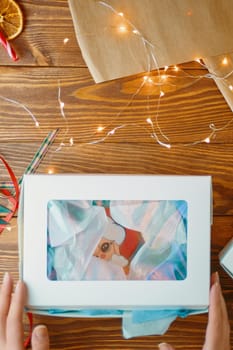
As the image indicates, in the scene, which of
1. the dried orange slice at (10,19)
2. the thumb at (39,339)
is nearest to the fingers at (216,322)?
the thumb at (39,339)

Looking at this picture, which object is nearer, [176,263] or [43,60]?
[176,263]

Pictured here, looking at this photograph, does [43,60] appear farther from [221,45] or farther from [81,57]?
[221,45]

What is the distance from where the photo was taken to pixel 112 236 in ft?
2.72

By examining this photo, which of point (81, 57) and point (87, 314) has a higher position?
point (81, 57)

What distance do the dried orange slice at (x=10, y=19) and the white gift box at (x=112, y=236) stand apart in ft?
1.14

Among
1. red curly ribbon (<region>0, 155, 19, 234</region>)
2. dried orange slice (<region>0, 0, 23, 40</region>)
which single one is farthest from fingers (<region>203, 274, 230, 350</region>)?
dried orange slice (<region>0, 0, 23, 40</region>)

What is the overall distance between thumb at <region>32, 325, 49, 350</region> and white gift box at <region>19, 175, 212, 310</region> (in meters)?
0.10

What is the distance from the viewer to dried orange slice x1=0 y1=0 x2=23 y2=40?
99cm

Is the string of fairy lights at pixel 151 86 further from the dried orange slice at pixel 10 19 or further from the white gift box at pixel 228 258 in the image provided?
the white gift box at pixel 228 258


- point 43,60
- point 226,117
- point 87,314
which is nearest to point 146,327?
point 87,314

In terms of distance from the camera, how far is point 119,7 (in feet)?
3.29

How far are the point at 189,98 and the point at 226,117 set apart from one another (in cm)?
9

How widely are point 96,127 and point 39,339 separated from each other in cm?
43

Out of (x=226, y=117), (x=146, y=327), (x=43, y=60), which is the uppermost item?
(x=43, y=60)
